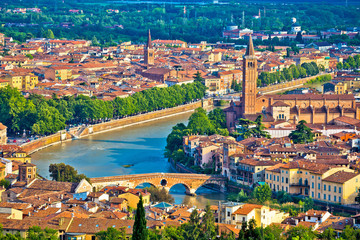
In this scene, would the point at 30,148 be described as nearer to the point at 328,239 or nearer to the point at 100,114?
the point at 100,114

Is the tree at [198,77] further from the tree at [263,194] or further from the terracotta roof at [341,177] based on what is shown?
the terracotta roof at [341,177]

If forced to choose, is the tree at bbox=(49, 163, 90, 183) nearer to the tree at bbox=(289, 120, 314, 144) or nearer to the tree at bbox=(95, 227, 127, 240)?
the tree at bbox=(95, 227, 127, 240)

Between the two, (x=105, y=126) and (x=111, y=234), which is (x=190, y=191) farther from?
(x=105, y=126)

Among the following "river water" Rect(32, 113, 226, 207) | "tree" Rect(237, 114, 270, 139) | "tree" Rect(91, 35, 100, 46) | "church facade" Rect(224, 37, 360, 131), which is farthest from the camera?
"tree" Rect(91, 35, 100, 46)

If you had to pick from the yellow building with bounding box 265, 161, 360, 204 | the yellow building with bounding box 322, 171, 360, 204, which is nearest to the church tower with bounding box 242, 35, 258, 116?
the yellow building with bounding box 265, 161, 360, 204

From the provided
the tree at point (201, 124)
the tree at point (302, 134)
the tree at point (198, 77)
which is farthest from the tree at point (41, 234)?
the tree at point (198, 77)

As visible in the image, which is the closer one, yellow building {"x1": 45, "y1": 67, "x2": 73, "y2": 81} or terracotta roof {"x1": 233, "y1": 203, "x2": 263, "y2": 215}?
terracotta roof {"x1": 233, "y1": 203, "x2": 263, "y2": 215}

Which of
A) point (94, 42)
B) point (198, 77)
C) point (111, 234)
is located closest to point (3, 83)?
point (198, 77)
